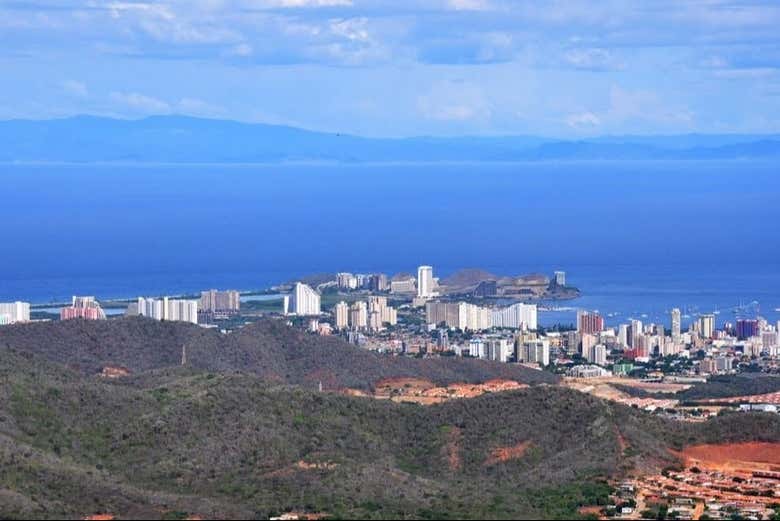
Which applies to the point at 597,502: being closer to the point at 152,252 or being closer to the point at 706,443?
the point at 706,443

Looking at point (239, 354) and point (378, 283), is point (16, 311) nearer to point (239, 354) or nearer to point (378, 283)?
point (239, 354)

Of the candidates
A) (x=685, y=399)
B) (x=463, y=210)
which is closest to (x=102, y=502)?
(x=685, y=399)

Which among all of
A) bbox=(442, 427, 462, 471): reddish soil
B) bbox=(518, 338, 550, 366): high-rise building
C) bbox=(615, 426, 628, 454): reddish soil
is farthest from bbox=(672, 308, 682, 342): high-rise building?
bbox=(615, 426, 628, 454): reddish soil

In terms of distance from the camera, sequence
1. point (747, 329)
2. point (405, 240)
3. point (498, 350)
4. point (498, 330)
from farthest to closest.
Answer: point (405, 240)
point (498, 330)
point (747, 329)
point (498, 350)

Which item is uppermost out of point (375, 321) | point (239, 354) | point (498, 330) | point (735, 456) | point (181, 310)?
point (181, 310)

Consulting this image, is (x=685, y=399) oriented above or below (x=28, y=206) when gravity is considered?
below

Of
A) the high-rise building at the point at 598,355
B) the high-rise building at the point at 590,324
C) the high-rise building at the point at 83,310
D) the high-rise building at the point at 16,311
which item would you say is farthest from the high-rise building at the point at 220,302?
the high-rise building at the point at 598,355

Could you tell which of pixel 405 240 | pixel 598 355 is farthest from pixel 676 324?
pixel 405 240
